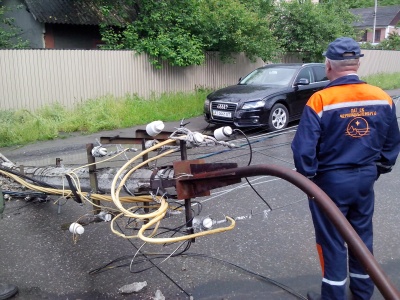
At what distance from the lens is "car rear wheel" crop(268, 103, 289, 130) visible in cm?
1109

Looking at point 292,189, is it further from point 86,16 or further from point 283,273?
point 86,16

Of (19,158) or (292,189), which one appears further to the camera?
(19,158)

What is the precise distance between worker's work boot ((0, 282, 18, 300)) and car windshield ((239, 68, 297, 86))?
A: 9286 mm

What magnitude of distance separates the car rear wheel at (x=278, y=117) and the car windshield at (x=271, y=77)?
2.80 feet

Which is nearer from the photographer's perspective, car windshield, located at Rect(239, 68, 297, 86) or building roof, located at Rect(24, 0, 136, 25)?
car windshield, located at Rect(239, 68, 297, 86)

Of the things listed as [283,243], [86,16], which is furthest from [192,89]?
[283,243]

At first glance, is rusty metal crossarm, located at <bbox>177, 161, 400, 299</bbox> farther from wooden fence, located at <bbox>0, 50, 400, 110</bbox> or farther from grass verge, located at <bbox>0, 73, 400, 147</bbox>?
wooden fence, located at <bbox>0, 50, 400, 110</bbox>

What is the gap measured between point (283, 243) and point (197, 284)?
4.11 feet

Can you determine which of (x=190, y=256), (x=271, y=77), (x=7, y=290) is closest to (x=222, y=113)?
(x=271, y=77)

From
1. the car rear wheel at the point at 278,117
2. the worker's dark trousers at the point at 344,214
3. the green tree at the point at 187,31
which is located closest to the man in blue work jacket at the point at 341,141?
the worker's dark trousers at the point at 344,214

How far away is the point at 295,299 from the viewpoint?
12.4ft

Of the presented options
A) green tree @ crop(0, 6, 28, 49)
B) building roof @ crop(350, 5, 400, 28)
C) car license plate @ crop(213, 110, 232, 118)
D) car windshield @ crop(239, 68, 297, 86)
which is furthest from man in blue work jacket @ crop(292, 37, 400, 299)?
building roof @ crop(350, 5, 400, 28)

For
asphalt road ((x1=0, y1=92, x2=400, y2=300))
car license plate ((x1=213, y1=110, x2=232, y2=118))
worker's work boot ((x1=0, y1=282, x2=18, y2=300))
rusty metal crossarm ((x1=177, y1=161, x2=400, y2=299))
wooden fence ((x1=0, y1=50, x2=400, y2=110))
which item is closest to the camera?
rusty metal crossarm ((x1=177, y1=161, x2=400, y2=299))

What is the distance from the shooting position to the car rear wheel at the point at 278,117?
36.4ft
